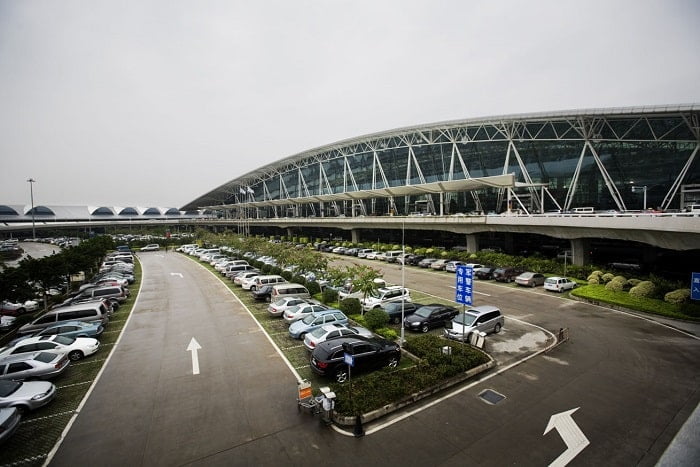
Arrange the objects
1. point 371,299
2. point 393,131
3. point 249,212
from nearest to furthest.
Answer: point 371,299, point 393,131, point 249,212

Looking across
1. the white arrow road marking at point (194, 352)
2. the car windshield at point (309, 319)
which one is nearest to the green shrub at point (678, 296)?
the car windshield at point (309, 319)

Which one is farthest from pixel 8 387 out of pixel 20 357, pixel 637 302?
pixel 637 302

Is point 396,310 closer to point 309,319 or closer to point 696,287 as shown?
point 309,319

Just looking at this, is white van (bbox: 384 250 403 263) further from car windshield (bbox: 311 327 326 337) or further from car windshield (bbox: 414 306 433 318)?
car windshield (bbox: 311 327 326 337)

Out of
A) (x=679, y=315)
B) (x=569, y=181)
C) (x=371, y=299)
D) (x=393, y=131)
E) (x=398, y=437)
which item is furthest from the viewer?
(x=393, y=131)

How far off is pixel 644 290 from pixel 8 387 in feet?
108

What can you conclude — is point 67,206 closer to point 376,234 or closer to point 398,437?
point 376,234

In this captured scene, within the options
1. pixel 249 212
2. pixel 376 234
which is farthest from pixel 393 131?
pixel 249 212

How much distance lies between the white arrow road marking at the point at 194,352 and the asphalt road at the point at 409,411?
0.67 ft

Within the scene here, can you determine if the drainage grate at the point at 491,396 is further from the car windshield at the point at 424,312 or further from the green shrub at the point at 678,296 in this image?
the green shrub at the point at 678,296

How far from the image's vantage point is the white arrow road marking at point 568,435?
8.14 meters

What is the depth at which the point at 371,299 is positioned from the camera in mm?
21297

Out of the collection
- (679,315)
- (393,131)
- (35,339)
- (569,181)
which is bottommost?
(679,315)

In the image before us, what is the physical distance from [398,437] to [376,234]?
5577 cm
